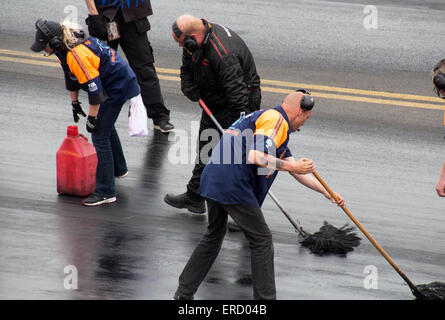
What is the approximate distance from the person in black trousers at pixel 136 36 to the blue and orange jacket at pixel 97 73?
6.87ft

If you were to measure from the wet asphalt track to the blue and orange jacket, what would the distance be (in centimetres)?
111

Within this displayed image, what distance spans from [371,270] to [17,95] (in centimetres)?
603

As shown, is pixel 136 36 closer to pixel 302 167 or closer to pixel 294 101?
pixel 294 101

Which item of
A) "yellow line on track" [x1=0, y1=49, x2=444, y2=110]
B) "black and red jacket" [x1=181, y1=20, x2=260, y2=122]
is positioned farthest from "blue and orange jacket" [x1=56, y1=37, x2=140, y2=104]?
"yellow line on track" [x1=0, y1=49, x2=444, y2=110]

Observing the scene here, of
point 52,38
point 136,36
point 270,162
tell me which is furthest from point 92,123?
point 270,162

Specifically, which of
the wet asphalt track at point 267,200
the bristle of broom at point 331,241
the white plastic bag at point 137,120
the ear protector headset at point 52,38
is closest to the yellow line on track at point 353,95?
the wet asphalt track at point 267,200

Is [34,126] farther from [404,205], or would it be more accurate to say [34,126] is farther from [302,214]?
[404,205]

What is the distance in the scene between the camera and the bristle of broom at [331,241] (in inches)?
299

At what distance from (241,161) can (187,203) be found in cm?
224

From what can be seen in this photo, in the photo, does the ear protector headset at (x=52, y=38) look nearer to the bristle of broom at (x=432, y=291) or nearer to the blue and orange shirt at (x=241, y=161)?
the blue and orange shirt at (x=241, y=161)

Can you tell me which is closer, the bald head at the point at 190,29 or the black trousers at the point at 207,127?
the bald head at the point at 190,29

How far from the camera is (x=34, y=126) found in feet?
34.1

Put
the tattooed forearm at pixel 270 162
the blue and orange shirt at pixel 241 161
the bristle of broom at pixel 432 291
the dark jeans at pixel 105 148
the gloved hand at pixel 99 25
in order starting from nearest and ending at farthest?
the tattooed forearm at pixel 270 162, the blue and orange shirt at pixel 241 161, the bristle of broom at pixel 432 291, the dark jeans at pixel 105 148, the gloved hand at pixel 99 25

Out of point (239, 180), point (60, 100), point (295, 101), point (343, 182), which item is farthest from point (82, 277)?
point (60, 100)
